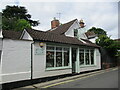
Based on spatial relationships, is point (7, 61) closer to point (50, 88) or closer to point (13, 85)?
point (13, 85)

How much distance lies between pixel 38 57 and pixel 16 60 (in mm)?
1620

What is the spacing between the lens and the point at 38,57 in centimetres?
802

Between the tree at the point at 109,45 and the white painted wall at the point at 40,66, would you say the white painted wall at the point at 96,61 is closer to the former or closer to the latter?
the tree at the point at 109,45

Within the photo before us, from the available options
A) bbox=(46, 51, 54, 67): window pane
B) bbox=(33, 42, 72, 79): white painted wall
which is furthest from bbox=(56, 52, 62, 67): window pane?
bbox=(33, 42, 72, 79): white painted wall

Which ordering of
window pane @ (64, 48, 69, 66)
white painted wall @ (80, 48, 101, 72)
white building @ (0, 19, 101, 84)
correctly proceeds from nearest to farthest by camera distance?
white building @ (0, 19, 101, 84), window pane @ (64, 48, 69, 66), white painted wall @ (80, 48, 101, 72)

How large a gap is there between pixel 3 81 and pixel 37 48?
2.96m

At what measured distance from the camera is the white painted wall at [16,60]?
6.42 m

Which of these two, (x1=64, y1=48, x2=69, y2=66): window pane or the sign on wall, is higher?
the sign on wall

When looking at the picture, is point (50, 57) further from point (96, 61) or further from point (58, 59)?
point (96, 61)

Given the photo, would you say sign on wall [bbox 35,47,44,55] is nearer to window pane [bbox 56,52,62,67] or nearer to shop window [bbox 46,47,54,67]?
shop window [bbox 46,47,54,67]

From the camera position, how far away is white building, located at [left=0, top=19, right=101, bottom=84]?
6602 mm

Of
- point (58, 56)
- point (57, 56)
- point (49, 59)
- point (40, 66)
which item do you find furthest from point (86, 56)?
point (40, 66)

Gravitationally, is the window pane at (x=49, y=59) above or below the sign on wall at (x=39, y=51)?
below

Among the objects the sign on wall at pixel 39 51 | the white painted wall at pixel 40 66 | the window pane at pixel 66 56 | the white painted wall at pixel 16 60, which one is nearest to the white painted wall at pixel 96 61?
the window pane at pixel 66 56
